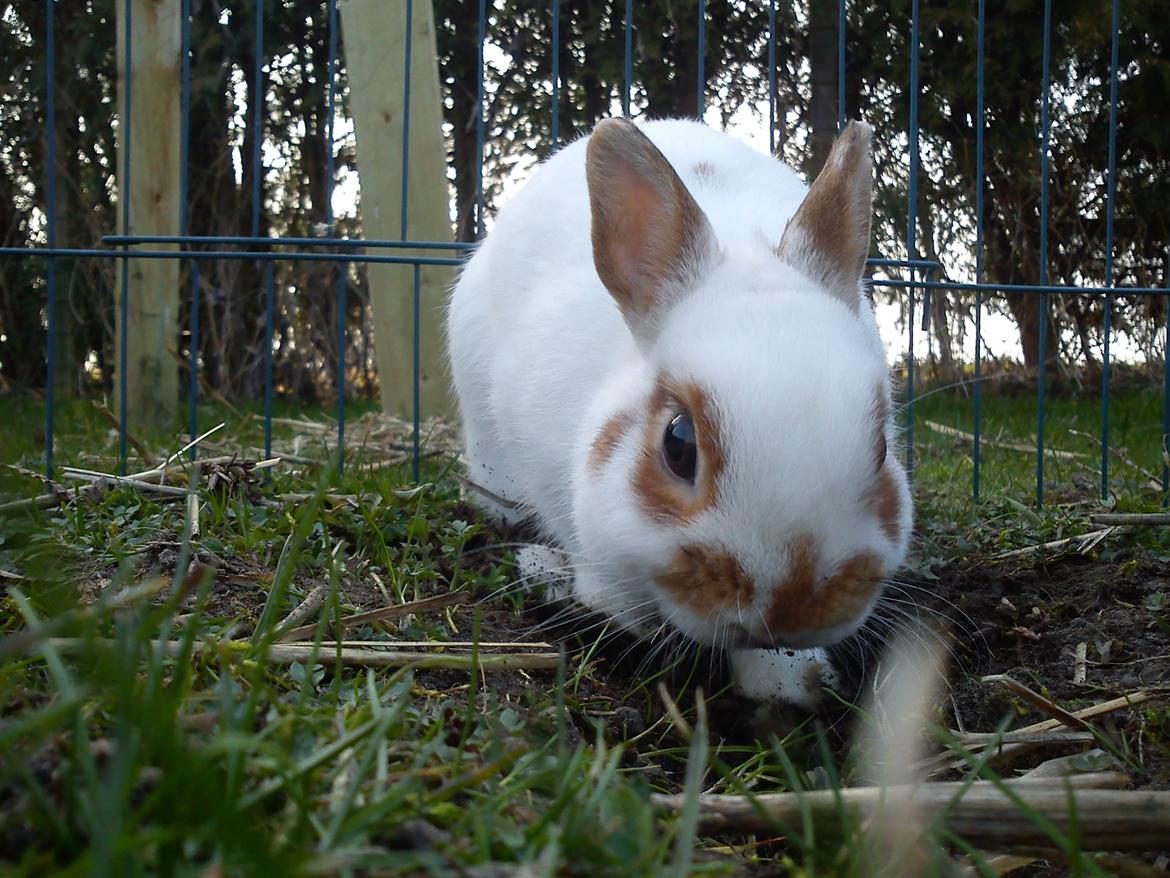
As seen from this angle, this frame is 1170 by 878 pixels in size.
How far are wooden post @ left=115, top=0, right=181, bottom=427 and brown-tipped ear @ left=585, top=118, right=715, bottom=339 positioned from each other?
3.04 meters

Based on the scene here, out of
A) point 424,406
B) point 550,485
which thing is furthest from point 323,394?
point 550,485

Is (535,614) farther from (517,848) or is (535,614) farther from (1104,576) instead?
(517,848)

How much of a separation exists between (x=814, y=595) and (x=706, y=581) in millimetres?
188

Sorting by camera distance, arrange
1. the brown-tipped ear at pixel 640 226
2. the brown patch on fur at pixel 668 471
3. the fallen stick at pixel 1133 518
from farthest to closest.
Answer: the fallen stick at pixel 1133 518 → the brown-tipped ear at pixel 640 226 → the brown patch on fur at pixel 668 471

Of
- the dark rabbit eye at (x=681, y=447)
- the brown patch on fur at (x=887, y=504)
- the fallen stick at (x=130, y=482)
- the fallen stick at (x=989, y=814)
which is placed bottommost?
the fallen stick at (x=989, y=814)

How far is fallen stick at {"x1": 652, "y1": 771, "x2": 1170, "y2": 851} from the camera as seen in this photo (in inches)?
51.9

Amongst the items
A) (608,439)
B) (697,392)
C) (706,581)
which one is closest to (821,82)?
(608,439)

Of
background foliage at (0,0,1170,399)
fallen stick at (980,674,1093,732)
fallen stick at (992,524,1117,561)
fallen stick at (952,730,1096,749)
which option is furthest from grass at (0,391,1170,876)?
background foliage at (0,0,1170,399)

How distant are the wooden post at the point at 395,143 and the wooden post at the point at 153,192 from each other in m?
0.96

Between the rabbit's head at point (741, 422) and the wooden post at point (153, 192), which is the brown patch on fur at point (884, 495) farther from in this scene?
the wooden post at point (153, 192)

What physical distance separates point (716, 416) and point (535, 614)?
989 mm

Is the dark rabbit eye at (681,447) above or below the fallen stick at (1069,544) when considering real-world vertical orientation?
above

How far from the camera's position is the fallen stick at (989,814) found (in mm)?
1319

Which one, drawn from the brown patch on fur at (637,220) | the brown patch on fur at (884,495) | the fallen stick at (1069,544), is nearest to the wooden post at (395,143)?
the brown patch on fur at (637,220)
